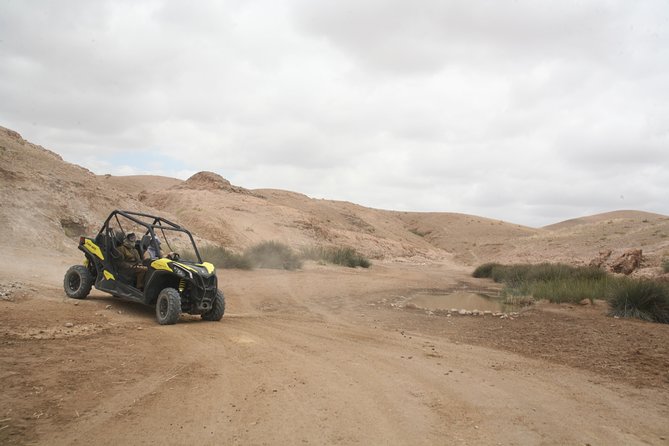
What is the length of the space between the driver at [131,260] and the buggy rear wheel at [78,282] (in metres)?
0.89

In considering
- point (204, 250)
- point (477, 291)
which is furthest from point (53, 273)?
point (477, 291)

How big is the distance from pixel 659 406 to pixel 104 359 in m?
6.72

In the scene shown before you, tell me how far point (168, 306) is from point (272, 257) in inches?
615

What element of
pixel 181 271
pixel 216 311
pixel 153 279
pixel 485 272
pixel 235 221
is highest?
pixel 235 221

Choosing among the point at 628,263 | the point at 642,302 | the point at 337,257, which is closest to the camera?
the point at 642,302

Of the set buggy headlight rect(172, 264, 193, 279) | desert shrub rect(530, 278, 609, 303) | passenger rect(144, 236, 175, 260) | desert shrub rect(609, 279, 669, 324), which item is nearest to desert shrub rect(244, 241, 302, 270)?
desert shrub rect(530, 278, 609, 303)

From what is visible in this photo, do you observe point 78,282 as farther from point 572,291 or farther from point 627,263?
point 627,263

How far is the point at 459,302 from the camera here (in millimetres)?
17359

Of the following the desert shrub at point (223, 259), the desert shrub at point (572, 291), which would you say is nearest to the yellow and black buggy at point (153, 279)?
the desert shrub at point (223, 259)

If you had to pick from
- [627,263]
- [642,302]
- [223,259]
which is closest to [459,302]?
[642,302]

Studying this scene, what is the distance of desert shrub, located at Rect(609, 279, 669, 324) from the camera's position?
12.3 meters

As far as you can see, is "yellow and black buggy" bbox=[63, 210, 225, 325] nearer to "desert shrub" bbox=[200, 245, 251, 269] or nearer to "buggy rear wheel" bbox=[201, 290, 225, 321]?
"buggy rear wheel" bbox=[201, 290, 225, 321]

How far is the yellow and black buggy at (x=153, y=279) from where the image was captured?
30.8ft

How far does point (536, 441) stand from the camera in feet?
14.9
